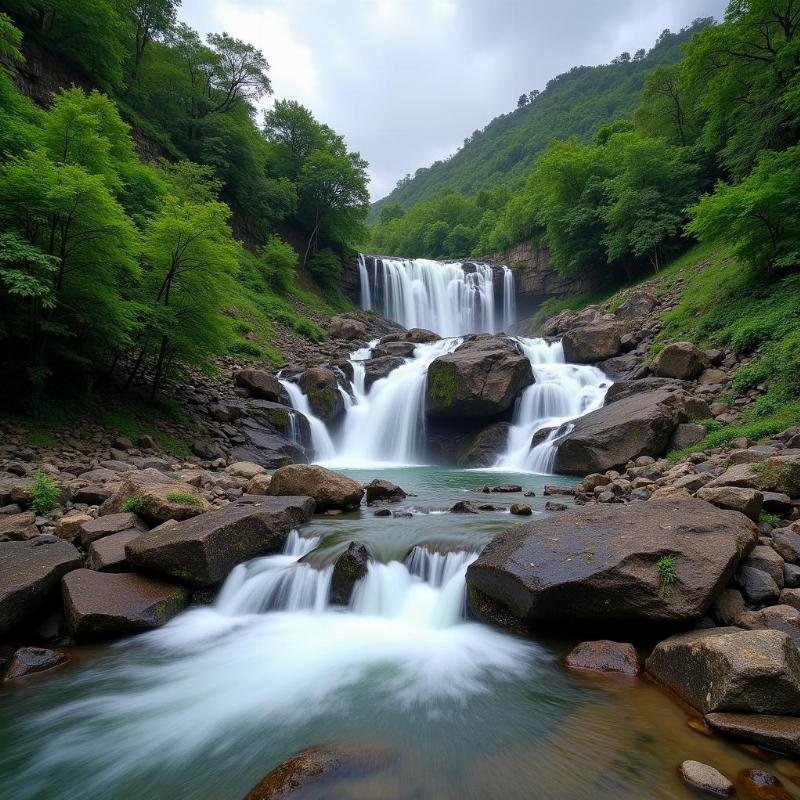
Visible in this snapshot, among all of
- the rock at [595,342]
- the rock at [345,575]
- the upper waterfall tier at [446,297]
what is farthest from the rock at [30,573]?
the upper waterfall tier at [446,297]

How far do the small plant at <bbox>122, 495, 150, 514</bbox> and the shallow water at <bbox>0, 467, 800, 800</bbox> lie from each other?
199cm

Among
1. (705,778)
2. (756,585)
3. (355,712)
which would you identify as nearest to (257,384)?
(355,712)

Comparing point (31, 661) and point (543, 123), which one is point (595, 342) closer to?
point (31, 661)

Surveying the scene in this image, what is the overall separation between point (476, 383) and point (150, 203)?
1301 cm

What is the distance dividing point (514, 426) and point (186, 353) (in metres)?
11.8

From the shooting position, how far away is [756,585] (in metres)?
4.09

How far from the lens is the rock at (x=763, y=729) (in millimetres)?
2672

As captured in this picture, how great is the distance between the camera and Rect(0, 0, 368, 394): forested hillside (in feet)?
31.3

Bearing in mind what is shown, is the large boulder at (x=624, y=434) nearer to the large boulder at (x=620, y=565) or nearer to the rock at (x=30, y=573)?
the large boulder at (x=620, y=565)

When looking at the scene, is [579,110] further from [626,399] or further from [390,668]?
[390,668]

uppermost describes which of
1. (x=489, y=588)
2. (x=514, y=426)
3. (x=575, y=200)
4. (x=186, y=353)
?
(x=575, y=200)

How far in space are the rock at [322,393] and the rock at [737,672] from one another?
54.2 ft

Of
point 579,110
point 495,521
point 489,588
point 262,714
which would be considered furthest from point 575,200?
point 579,110

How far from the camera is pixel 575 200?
31.7 metres
